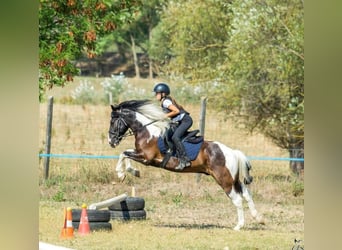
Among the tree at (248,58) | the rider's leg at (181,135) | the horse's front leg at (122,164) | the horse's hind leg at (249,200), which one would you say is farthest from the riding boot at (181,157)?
the tree at (248,58)

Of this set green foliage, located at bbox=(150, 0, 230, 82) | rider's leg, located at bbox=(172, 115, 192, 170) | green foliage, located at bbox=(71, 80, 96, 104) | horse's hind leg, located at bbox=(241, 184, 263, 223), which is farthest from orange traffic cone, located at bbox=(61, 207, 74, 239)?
green foliage, located at bbox=(150, 0, 230, 82)

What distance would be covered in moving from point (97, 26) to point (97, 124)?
0.95 meters

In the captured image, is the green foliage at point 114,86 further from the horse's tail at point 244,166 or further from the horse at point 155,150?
the horse's tail at point 244,166

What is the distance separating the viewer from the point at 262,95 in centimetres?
760

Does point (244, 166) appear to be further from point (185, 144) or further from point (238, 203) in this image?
point (185, 144)

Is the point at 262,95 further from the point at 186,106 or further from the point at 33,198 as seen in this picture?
the point at 33,198

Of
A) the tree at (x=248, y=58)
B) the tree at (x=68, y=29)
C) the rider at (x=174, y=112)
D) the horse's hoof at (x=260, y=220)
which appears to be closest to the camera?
the rider at (x=174, y=112)

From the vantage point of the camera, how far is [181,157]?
218 inches

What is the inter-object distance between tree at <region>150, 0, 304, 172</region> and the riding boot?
2.06 metres

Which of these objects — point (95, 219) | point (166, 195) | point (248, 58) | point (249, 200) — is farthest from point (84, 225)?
point (248, 58)

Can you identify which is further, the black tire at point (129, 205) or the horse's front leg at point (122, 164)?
the black tire at point (129, 205)

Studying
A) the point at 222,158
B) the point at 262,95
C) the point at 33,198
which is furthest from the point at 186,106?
the point at 33,198

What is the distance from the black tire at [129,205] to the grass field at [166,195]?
0.36 ft

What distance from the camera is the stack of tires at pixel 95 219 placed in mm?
5566
